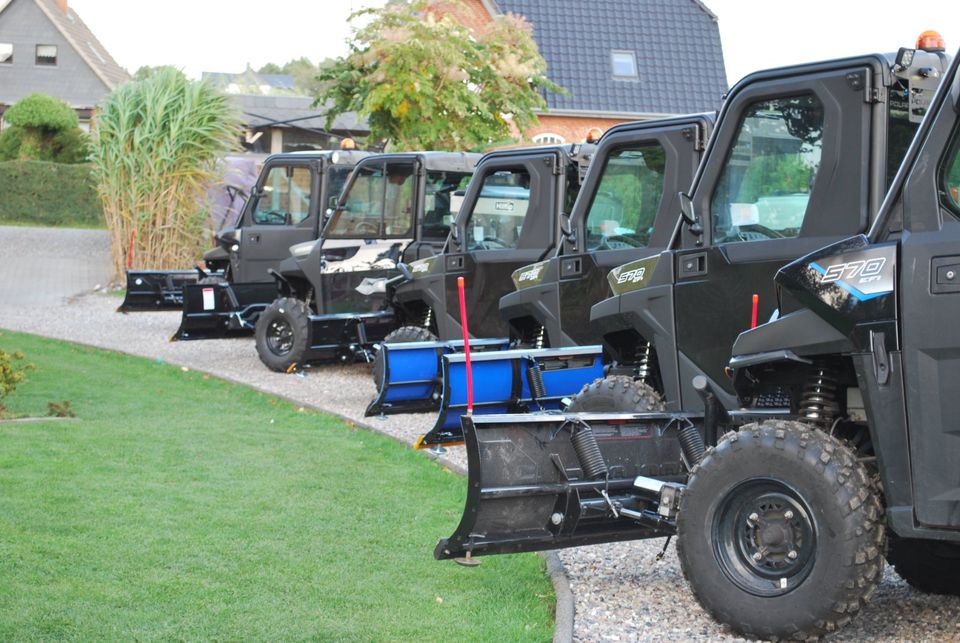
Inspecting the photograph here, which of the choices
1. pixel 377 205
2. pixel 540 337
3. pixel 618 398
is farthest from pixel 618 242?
pixel 377 205

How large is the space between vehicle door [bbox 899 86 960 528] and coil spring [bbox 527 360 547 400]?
484cm

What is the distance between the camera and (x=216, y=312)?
52.9ft

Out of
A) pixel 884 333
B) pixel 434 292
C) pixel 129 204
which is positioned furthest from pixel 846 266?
pixel 129 204

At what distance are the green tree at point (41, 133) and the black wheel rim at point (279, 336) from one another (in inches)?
1173

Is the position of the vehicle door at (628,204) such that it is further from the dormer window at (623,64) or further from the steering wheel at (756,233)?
the dormer window at (623,64)

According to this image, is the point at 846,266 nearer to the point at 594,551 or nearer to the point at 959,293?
the point at 959,293

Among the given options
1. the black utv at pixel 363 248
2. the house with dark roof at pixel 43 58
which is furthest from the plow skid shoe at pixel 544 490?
the house with dark roof at pixel 43 58

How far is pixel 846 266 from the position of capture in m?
4.96

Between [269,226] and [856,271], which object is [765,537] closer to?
[856,271]

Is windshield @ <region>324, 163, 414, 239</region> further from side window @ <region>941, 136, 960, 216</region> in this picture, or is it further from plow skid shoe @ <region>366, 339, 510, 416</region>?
side window @ <region>941, 136, 960, 216</region>

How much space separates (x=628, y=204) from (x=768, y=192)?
244 cm

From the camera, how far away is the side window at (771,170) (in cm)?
661

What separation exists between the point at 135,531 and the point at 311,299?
29.4 feet

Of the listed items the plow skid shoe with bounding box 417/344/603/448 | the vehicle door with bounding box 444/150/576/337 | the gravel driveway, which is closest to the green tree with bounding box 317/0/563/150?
the gravel driveway
